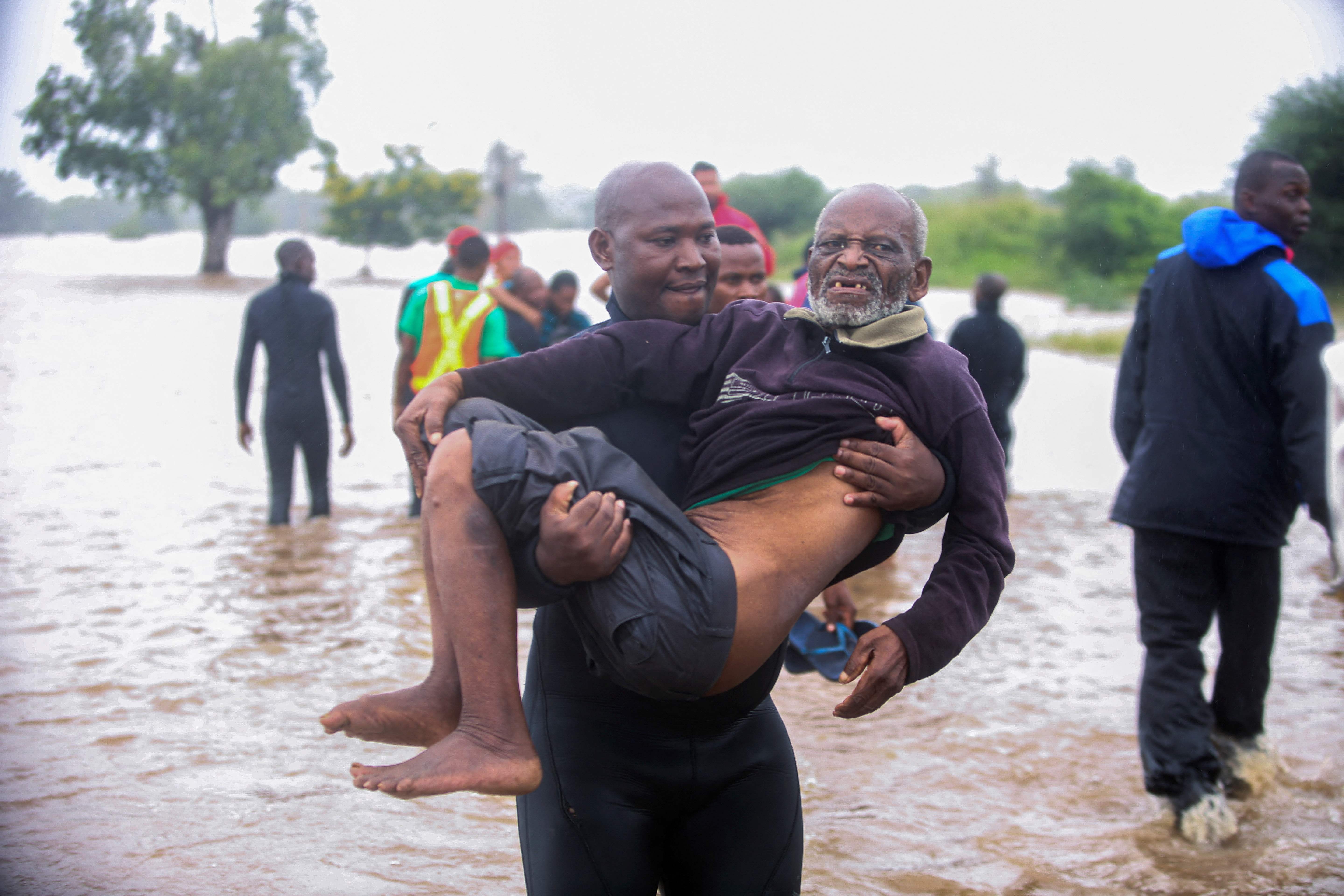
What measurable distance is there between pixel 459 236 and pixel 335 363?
4.35ft

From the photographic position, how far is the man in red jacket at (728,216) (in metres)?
5.00

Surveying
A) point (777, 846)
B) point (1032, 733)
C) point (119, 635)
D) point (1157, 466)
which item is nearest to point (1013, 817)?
point (1032, 733)

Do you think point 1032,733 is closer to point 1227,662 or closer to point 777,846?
point 1227,662

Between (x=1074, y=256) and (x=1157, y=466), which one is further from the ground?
(x=1074, y=256)

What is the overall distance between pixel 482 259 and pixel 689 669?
226 inches

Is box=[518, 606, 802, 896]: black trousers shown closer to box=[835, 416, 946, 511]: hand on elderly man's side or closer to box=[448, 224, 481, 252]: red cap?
box=[835, 416, 946, 511]: hand on elderly man's side

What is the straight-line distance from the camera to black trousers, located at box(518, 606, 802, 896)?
6.50 ft

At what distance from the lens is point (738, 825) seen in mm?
2037

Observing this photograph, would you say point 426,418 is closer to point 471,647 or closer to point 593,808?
point 471,647

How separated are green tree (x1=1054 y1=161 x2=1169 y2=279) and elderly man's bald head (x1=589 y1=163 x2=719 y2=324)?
135 ft

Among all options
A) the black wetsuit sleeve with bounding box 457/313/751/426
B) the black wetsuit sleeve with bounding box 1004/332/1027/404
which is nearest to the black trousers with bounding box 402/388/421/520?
the black wetsuit sleeve with bounding box 1004/332/1027/404

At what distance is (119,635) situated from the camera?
572 cm

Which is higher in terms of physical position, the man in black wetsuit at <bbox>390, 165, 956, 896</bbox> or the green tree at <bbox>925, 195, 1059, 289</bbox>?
the green tree at <bbox>925, 195, 1059, 289</bbox>

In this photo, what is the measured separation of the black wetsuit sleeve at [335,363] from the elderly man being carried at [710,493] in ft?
19.7
